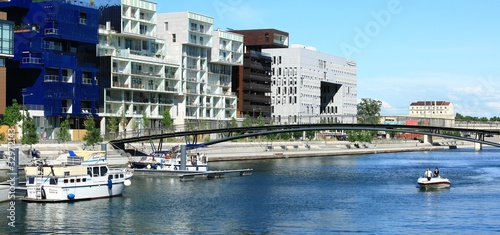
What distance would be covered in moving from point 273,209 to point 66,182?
695 inches

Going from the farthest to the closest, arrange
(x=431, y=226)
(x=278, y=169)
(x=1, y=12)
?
(x=1, y=12) → (x=278, y=169) → (x=431, y=226)

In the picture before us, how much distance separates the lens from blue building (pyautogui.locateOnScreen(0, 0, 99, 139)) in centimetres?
14375

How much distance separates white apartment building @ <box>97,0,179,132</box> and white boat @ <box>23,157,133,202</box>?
269 feet

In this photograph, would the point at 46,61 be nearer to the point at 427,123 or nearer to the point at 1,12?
the point at 1,12

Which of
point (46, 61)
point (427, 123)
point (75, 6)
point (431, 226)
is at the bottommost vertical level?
point (431, 226)

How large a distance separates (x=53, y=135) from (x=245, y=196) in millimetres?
74447

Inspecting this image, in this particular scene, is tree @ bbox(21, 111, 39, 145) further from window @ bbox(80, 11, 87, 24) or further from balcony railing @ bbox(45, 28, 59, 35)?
window @ bbox(80, 11, 87, 24)

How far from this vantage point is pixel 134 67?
541 feet

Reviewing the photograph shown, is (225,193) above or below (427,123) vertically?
below

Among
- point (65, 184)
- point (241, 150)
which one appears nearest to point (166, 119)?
point (241, 150)

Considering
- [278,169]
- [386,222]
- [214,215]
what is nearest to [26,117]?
[278,169]

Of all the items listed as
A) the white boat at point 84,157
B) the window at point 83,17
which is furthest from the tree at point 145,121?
the white boat at point 84,157

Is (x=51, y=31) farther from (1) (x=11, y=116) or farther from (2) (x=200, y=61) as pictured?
(2) (x=200, y=61)

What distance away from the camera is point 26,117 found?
130 meters
